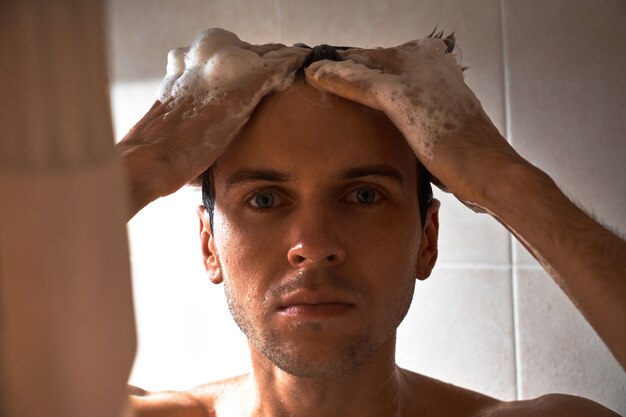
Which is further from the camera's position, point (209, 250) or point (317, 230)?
point (209, 250)

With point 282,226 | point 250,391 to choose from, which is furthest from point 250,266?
point 250,391

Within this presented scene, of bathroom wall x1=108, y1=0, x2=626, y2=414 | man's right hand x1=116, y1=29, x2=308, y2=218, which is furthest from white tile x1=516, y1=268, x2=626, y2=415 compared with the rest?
man's right hand x1=116, y1=29, x2=308, y2=218

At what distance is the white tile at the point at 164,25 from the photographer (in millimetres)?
1785

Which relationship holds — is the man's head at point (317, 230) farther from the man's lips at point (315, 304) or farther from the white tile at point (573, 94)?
the white tile at point (573, 94)

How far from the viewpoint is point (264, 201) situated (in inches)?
51.3

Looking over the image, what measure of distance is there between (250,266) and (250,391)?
0.36 metres

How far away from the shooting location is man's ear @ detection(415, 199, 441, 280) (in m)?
1.41

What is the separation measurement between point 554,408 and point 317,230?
50 centimetres

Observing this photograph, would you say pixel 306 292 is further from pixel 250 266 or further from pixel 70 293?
pixel 70 293

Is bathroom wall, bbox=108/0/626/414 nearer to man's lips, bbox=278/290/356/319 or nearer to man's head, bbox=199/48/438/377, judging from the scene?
man's head, bbox=199/48/438/377

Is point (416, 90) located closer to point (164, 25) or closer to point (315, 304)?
point (315, 304)

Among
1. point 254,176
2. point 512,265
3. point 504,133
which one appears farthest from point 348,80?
point 512,265

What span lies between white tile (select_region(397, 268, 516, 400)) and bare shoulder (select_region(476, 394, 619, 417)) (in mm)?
232

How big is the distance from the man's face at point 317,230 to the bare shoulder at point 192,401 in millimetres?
324
